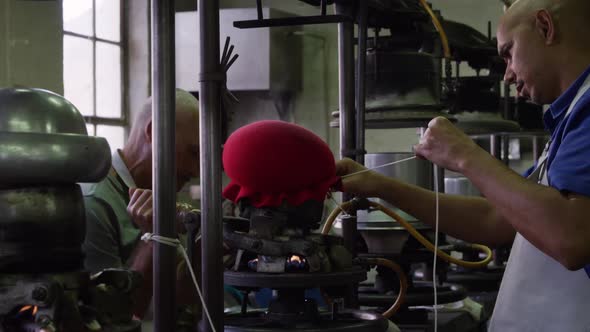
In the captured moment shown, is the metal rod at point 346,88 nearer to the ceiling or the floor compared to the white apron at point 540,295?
nearer to the ceiling

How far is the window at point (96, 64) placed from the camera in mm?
4757

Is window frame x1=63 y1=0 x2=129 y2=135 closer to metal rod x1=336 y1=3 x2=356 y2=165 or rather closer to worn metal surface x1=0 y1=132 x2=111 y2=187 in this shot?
metal rod x1=336 y1=3 x2=356 y2=165

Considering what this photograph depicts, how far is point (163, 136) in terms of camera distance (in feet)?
3.10

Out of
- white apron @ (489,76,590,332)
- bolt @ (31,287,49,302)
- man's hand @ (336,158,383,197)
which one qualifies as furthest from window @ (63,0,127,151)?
bolt @ (31,287,49,302)

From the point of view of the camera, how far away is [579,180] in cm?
121

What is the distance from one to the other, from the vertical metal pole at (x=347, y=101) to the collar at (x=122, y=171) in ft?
2.30

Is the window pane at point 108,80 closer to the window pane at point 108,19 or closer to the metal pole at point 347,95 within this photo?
the window pane at point 108,19

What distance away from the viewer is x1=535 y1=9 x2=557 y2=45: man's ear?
1.41 meters

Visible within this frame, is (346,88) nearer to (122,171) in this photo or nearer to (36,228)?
(122,171)

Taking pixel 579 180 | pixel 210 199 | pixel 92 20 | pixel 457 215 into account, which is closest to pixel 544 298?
pixel 579 180

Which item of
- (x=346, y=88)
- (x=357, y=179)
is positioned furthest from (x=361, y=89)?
(x=357, y=179)

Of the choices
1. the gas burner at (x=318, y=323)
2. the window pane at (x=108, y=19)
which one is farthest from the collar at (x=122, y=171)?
the window pane at (x=108, y=19)

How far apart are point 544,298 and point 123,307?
30.4 inches

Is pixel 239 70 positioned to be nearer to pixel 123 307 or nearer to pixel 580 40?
pixel 580 40
